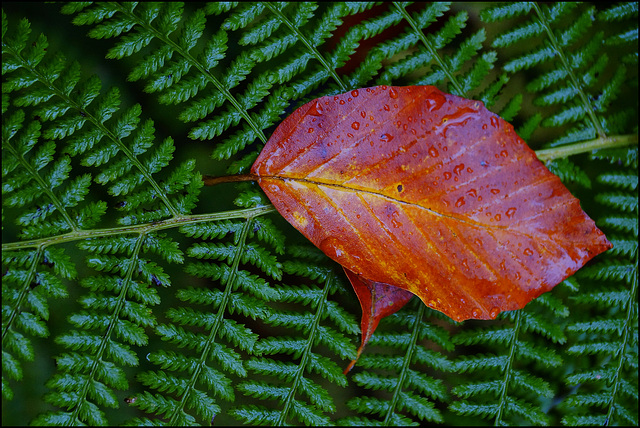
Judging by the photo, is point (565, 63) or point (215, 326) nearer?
point (215, 326)

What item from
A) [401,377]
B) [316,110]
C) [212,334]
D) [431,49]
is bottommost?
[212,334]

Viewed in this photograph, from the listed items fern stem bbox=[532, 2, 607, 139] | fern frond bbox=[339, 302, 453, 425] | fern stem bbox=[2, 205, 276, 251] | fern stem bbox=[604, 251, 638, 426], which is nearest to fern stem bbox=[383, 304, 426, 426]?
fern frond bbox=[339, 302, 453, 425]

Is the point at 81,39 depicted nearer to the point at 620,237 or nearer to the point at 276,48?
the point at 276,48

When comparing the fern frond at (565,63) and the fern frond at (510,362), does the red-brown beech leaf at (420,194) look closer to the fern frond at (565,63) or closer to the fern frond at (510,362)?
the fern frond at (510,362)

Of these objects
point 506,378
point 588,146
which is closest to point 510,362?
point 506,378

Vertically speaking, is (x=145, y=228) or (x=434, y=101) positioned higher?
(x=434, y=101)

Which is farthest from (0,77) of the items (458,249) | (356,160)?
(458,249)

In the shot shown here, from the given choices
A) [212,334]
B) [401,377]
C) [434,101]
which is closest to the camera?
[434,101]

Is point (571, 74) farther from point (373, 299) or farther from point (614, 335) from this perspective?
point (373, 299)

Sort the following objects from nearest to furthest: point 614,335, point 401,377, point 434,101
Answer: point 434,101, point 401,377, point 614,335
